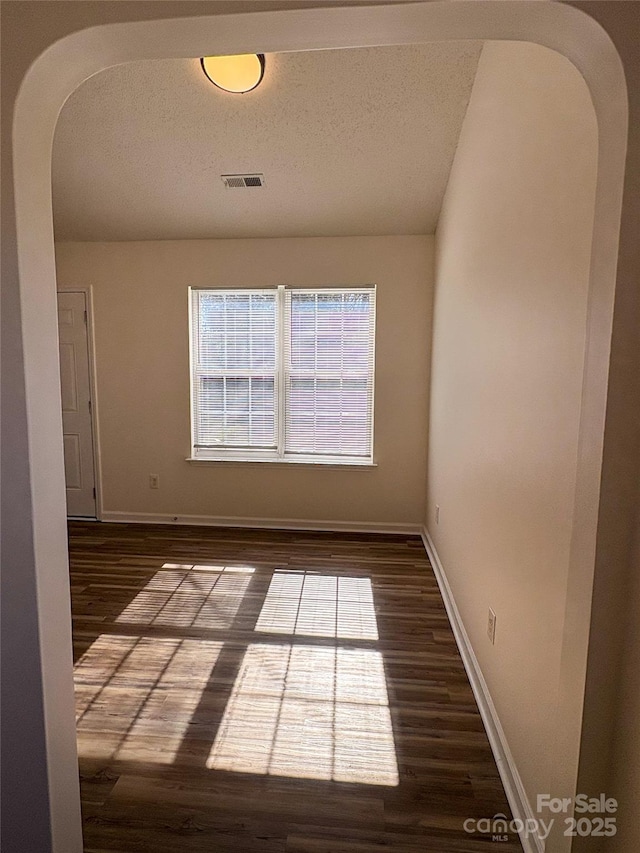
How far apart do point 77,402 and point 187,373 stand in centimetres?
111

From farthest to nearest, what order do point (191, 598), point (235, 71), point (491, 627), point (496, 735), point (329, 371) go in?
point (329, 371) → point (191, 598) → point (235, 71) → point (491, 627) → point (496, 735)

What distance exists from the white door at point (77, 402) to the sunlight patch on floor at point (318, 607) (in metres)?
2.24

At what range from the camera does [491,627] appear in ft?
6.29

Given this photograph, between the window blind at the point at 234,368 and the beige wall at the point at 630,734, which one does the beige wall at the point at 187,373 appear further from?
the beige wall at the point at 630,734

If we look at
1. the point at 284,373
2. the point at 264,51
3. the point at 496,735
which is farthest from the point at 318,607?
the point at 264,51

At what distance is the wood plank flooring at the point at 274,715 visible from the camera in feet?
4.91

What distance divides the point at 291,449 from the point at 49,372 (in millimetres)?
3181

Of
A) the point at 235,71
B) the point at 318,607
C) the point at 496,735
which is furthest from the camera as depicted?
the point at 318,607

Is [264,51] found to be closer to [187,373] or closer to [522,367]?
[522,367]

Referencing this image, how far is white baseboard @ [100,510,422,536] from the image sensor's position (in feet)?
13.5

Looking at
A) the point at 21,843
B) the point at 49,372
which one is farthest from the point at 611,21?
the point at 21,843

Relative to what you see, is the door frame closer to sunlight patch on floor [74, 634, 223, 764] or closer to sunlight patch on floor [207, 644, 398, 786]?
sunlight patch on floor [74, 634, 223, 764]

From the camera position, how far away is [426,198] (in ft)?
11.2

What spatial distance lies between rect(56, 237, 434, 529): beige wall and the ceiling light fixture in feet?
4.94
